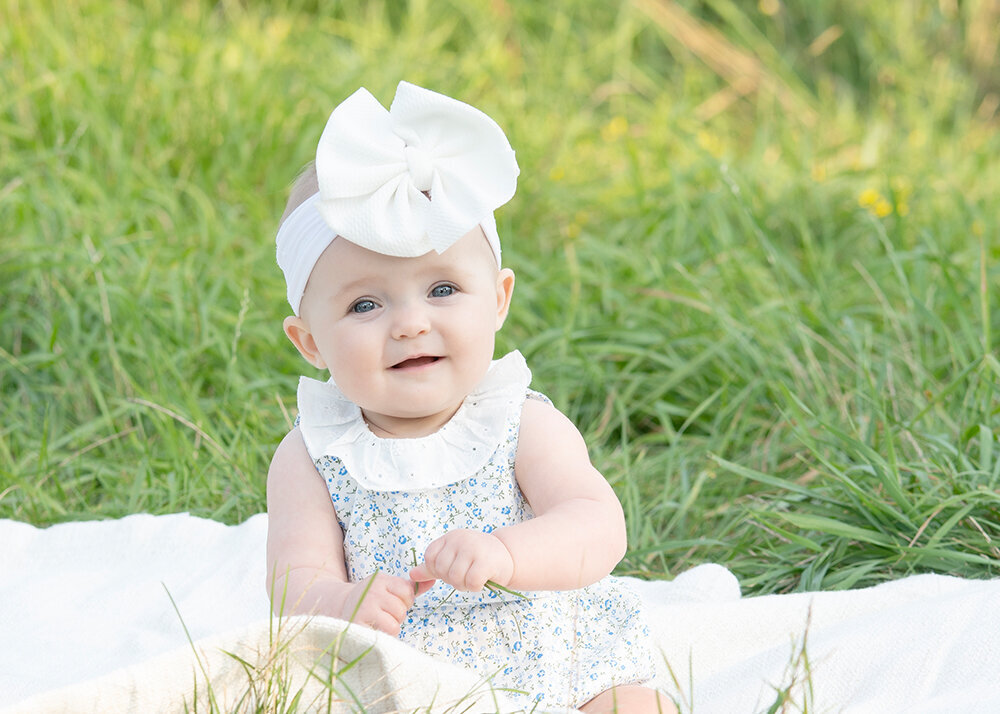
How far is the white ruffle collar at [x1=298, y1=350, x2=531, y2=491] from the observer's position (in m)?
1.57

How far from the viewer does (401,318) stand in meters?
1.49

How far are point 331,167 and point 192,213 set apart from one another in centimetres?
211

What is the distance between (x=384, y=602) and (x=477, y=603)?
0.68ft

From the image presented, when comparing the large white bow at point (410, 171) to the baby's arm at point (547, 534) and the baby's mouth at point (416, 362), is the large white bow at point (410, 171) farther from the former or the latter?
the baby's arm at point (547, 534)

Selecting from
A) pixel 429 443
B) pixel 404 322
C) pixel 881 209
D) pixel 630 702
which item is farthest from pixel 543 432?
pixel 881 209

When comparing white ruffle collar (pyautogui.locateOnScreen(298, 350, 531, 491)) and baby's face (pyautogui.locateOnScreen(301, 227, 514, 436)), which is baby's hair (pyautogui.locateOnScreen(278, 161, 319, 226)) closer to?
baby's face (pyautogui.locateOnScreen(301, 227, 514, 436))

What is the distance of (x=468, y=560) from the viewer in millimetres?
1363

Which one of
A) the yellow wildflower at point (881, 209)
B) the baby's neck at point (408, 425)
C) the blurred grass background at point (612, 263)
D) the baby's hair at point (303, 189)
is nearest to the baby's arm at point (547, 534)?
the baby's neck at point (408, 425)

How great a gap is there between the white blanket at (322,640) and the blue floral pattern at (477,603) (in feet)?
0.26

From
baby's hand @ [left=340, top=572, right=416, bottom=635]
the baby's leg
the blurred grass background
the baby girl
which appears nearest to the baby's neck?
the baby girl

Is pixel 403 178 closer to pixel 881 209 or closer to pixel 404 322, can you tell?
pixel 404 322

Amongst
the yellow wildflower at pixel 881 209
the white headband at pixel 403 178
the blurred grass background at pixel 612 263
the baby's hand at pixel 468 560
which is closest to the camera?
the baby's hand at pixel 468 560

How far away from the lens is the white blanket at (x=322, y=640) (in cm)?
140

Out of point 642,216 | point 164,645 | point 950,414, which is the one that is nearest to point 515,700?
point 164,645
